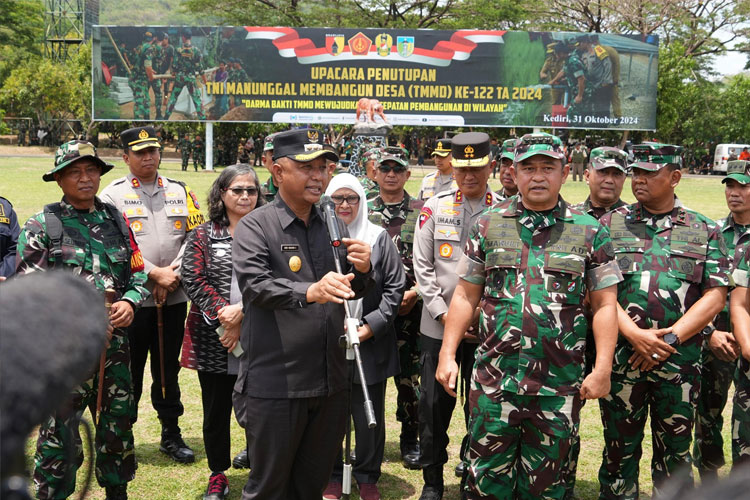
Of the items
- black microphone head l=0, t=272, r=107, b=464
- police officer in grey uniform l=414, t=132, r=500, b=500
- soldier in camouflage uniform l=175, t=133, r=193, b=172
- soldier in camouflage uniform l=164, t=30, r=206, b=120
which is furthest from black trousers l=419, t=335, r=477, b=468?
soldier in camouflage uniform l=175, t=133, r=193, b=172

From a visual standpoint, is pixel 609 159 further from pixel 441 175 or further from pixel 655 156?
pixel 441 175

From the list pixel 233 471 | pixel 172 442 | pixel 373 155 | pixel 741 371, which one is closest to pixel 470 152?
pixel 373 155

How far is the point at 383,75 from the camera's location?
28.1m

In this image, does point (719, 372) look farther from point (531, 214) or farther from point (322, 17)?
point (322, 17)

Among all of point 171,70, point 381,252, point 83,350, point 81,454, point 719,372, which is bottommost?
point 81,454

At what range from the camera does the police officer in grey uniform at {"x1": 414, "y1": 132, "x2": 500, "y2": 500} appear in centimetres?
476

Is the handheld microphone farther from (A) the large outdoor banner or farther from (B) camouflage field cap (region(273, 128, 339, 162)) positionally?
(A) the large outdoor banner

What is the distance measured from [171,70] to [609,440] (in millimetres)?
27116

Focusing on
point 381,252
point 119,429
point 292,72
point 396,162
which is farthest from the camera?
point 292,72

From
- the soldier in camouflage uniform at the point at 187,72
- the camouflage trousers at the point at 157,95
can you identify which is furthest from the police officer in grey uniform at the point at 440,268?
the camouflage trousers at the point at 157,95

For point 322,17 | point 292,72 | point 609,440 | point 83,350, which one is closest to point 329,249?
point 609,440

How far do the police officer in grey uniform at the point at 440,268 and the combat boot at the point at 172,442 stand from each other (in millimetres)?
1696

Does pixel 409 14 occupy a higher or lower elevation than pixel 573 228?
higher

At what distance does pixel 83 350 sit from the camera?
127 centimetres
